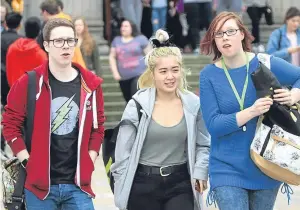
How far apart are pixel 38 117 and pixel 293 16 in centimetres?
746

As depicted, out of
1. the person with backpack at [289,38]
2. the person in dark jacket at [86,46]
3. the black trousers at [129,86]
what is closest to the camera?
the person in dark jacket at [86,46]

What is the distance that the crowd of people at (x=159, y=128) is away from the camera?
6113mm

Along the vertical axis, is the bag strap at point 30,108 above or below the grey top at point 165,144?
above

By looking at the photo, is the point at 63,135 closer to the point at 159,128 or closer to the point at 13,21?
the point at 159,128

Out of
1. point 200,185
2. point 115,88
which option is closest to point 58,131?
point 200,185

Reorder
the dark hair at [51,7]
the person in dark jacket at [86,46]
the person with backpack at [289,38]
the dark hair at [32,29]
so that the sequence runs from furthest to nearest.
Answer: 1. the person with backpack at [289,38]
2. the person in dark jacket at [86,46]
3. the dark hair at [51,7]
4. the dark hair at [32,29]

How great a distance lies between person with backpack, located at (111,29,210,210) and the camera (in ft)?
20.9

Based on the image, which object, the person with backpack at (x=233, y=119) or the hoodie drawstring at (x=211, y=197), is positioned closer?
the person with backpack at (x=233, y=119)

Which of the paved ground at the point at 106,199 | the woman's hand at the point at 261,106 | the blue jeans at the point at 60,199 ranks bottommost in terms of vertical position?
the paved ground at the point at 106,199

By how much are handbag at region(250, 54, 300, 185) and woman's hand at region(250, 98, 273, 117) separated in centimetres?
8

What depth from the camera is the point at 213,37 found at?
21.0ft

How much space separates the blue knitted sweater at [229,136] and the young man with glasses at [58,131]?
776mm

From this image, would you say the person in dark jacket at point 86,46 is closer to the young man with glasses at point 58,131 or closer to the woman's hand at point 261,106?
the young man with glasses at point 58,131

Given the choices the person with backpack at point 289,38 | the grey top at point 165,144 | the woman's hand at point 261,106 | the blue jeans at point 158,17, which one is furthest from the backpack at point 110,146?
the blue jeans at point 158,17
